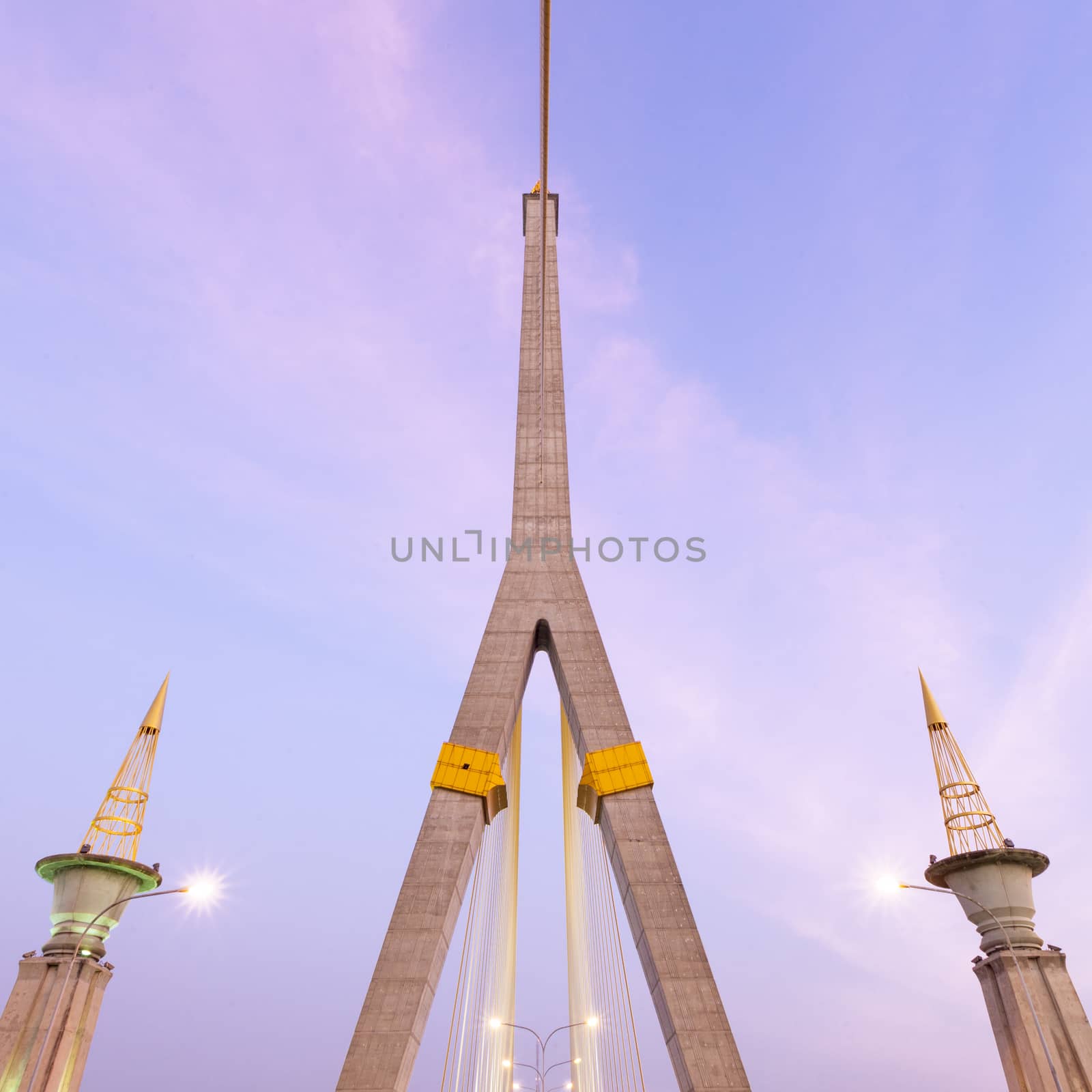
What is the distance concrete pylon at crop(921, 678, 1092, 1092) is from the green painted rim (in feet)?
57.8

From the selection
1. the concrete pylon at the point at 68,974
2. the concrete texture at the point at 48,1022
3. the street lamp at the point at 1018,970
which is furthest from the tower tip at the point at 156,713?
the street lamp at the point at 1018,970

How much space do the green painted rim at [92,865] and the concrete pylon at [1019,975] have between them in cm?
1761

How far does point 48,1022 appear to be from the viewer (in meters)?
15.9

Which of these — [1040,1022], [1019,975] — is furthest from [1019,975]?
[1040,1022]

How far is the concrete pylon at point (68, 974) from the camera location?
51.2ft

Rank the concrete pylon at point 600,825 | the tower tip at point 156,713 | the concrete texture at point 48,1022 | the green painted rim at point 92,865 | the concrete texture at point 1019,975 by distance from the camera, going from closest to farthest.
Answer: the concrete pylon at point 600,825 < the concrete texture at point 48,1022 < the concrete texture at point 1019,975 < the green painted rim at point 92,865 < the tower tip at point 156,713

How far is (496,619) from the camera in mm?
20188

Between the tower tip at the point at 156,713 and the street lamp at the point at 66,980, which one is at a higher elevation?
the tower tip at the point at 156,713

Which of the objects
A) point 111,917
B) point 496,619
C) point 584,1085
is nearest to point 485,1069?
point 584,1085

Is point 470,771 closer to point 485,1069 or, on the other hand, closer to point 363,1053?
point 363,1053

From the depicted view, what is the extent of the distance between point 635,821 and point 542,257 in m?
17.6

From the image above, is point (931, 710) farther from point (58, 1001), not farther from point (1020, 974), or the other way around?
point (58, 1001)

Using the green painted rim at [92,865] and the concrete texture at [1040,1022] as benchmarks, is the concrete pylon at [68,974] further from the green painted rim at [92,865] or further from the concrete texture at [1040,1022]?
the concrete texture at [1040,1022]

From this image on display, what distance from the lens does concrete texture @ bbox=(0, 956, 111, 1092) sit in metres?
15.5
